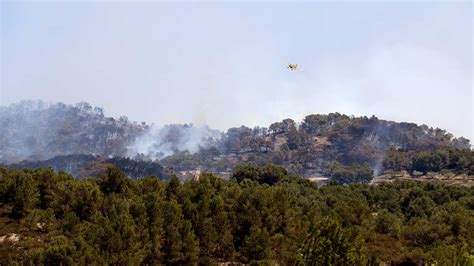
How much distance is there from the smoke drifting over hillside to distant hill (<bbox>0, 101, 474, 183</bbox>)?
374mm

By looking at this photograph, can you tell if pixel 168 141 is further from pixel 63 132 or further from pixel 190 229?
pixel 190 229

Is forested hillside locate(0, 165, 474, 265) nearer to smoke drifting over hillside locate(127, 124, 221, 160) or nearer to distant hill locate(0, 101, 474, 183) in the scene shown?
distant hill locate(0, 101, 474, 183)

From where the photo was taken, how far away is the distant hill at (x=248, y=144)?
11281cm

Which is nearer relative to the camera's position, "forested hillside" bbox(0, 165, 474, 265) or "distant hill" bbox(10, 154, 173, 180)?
"forested hillside" bbox(0, 165, 474, 265)

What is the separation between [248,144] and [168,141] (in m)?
43.1

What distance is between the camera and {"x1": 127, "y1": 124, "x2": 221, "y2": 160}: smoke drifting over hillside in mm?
169875

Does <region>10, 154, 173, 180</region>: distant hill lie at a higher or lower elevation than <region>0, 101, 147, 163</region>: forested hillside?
lower

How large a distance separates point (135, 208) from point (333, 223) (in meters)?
10.8

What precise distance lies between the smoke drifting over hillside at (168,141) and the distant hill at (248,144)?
37 centimetres

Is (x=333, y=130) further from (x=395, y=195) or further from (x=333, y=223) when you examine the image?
(x=333, y=223)

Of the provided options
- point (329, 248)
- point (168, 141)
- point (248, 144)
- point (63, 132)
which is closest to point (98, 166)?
point (248, 144)

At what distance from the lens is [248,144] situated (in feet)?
501

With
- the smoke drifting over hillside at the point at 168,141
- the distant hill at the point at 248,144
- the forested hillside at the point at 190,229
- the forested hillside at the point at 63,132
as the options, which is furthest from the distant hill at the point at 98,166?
the forested hillside at the point at 190,229

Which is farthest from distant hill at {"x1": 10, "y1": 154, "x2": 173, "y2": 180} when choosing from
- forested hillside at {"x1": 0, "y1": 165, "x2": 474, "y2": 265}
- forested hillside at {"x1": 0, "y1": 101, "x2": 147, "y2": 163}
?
forested hillside at {"x1": 0, "y1": 165, "x2": 474, "y2": 265}
